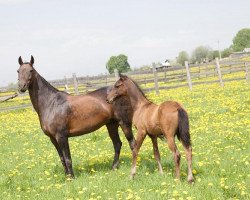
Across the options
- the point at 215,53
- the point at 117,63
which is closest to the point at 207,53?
the point at 215,53

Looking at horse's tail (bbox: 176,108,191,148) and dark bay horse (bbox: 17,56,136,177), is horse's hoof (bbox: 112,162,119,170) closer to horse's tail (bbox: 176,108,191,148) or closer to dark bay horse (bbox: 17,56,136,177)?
dark bay horse (bbox: 17,56,136,177)

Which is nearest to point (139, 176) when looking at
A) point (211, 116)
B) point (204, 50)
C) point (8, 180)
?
point (8, 180)

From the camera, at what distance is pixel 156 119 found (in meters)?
6.95

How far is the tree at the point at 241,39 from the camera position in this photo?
13050 cm

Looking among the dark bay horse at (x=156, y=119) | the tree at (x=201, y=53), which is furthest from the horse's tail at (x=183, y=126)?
the tree at (x=201, y=53)

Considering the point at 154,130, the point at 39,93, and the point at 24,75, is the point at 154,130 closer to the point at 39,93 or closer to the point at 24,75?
the point at 39,93

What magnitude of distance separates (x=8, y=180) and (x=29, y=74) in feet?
7.88

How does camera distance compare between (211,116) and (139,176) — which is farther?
(211,116)

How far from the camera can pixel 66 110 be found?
26.7ft

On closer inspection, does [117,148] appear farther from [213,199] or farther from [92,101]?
[213,199]

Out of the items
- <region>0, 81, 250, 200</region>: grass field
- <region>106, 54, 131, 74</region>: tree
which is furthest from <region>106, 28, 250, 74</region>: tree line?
<region>0, 81, 250, 200</region>: grass field

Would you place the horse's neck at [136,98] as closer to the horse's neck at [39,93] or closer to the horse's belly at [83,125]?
the horse's belly at [83,125]

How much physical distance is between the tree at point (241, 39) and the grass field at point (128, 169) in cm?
12491

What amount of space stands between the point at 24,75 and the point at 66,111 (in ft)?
4.00
